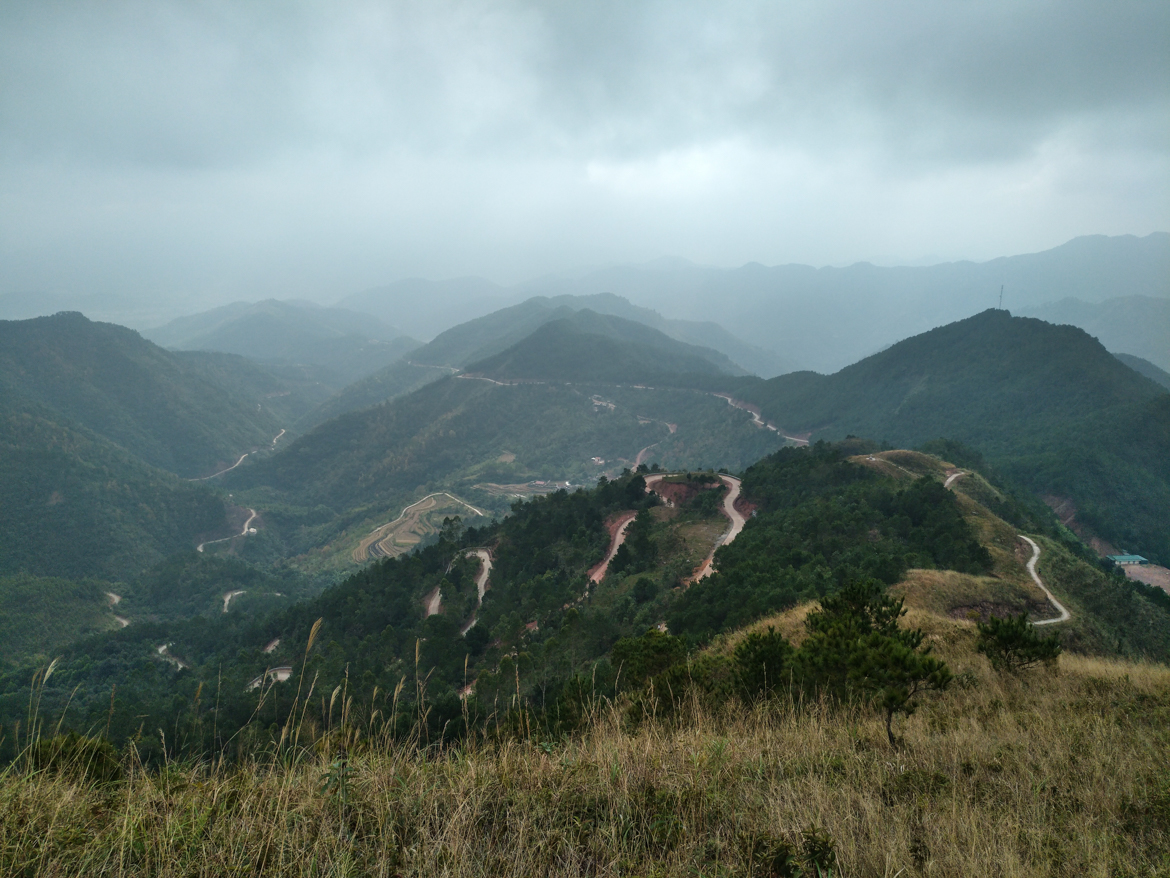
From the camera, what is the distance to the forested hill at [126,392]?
137750 mm

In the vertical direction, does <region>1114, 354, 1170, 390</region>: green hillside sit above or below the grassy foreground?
below

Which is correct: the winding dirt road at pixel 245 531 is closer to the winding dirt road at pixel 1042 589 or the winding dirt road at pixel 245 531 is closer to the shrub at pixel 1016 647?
the winding dirt road at pixel 1042 589

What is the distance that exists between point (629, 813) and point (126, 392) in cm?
19677

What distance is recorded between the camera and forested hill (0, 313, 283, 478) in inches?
5423

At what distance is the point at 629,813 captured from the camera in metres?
3.72

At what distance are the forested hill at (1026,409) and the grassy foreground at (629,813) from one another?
7793cm

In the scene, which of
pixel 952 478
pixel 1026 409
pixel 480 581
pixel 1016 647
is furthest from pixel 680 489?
pixel 1026 409

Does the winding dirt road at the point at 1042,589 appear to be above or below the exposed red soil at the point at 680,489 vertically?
above

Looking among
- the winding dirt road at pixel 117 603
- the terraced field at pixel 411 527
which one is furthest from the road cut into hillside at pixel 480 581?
the winding dirt road at pixel 117 603

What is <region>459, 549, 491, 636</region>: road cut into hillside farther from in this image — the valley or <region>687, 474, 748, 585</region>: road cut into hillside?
<region>687, 474, 748, 585</region>: road cut into hillside

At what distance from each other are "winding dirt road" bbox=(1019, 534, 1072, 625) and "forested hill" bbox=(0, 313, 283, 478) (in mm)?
169630

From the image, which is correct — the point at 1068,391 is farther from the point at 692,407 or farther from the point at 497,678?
the point at 497,678

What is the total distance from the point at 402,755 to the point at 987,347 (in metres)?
139

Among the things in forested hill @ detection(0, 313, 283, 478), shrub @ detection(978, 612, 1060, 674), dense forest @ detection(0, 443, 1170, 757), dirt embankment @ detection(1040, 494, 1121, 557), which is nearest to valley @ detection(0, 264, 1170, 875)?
Answer: shrub @ detection(978, 612, 1060, 674)
